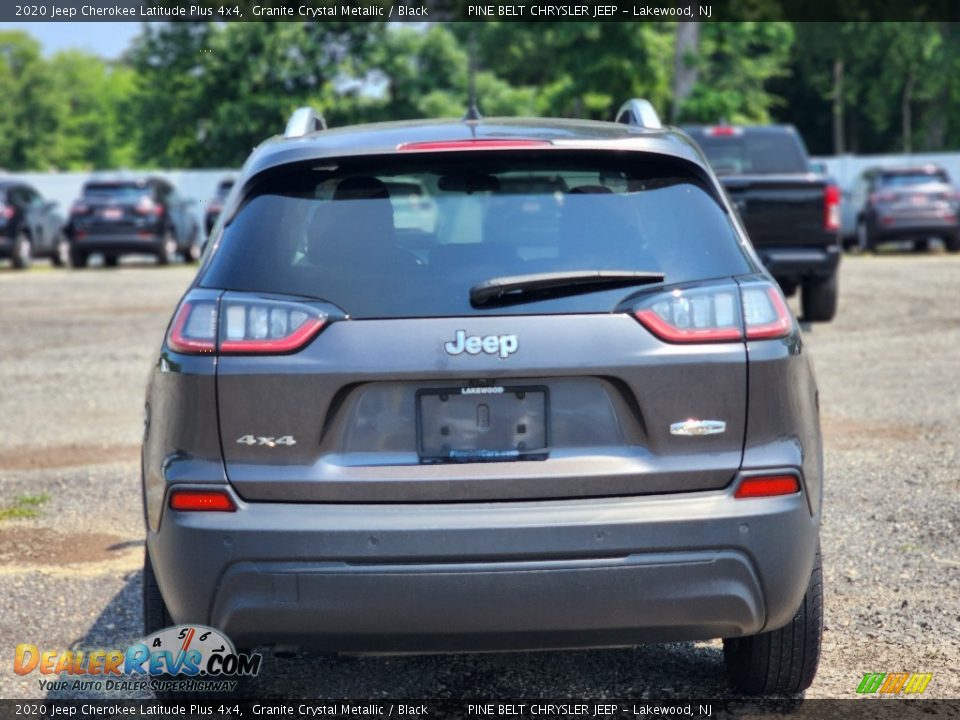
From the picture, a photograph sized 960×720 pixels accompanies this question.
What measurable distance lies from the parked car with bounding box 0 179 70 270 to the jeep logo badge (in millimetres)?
25638

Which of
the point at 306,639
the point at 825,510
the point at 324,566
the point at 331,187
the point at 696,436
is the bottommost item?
the point at 825,510

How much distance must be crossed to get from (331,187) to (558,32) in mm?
34162

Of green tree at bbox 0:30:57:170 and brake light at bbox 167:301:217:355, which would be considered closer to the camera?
brake light at bbox 167:301:217:355

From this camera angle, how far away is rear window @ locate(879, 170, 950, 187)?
1047 inches

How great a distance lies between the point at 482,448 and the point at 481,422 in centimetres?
7

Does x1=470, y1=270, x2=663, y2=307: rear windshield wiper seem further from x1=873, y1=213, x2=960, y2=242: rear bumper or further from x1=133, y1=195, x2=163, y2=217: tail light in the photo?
x1=133, y1=195, x2=163, y2=217: tail light

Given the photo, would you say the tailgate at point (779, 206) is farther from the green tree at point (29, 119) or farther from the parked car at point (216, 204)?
the green tree at point (29, 119)

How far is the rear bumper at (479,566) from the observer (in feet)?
11.1

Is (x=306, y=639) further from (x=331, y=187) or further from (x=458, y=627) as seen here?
(x=331, y=187)

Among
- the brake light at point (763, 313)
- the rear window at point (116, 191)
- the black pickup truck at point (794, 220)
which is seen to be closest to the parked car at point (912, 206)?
the black pickup truck at point (794, 220)

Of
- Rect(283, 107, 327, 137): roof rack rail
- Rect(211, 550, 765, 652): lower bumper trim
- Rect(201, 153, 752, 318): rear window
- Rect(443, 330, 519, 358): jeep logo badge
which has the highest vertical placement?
Rect(283, 107, 327, 137): roof rack rail

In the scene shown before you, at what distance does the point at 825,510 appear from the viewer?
21.3 ft

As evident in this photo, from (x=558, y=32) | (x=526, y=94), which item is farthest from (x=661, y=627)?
(x=526, y=94)

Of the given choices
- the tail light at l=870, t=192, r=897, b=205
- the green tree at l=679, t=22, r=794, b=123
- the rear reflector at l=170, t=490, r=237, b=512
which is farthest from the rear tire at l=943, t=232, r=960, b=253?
the rear reflector at l=170, t=490, r=237, b=512
